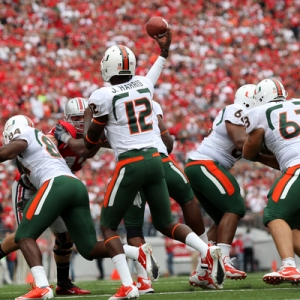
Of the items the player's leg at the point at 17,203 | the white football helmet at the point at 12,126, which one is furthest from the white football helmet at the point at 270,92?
the player's leg at the point at 17,203

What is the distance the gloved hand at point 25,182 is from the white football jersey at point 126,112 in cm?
131

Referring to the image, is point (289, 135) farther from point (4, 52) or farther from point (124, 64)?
point (4, 52)

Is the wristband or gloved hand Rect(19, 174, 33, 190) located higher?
the wristband

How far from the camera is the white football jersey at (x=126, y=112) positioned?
5.43m

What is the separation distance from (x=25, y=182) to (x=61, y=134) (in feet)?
1.83

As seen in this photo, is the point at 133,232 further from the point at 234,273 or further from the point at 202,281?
the point at 234,273

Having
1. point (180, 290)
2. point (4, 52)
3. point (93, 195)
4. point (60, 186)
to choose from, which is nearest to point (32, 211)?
point (60, 186)

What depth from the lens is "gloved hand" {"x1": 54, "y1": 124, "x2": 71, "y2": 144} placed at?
254 inches

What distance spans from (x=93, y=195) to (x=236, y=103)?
8.13 m

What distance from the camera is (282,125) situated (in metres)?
5.80

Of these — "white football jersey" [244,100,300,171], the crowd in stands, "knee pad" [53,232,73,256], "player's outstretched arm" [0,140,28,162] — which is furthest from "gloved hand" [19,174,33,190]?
the crowd in stands

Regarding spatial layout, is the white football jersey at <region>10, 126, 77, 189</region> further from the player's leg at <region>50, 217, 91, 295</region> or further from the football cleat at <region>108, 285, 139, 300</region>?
the football cleat at <region>108, 285, 139, 300</region>

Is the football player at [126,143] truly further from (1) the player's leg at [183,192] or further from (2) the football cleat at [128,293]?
(1) the player's leg at [183,192]

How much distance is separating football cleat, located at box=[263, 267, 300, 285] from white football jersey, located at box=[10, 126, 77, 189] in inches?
69.2
